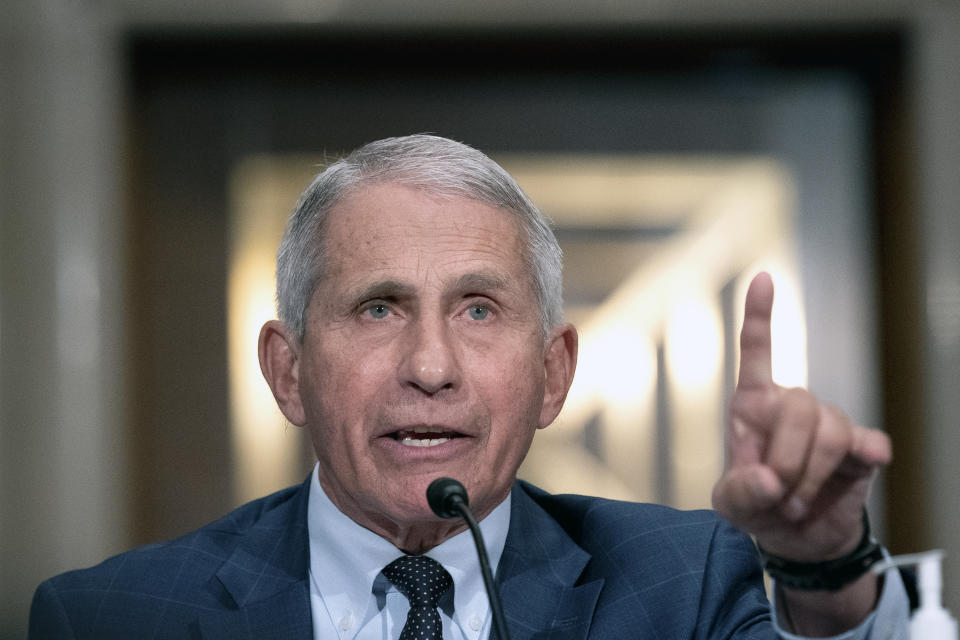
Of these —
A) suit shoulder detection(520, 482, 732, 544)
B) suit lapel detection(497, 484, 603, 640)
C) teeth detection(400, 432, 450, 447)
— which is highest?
teeth detection(400, 432, 450, 447)

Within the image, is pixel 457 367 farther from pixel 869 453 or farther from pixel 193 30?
pixel 193 30

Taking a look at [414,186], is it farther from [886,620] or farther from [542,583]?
[886,620]

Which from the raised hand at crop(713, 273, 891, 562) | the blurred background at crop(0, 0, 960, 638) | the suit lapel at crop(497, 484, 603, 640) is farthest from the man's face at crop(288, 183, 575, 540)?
the blurred background at crop(0, 0, 960, 638)

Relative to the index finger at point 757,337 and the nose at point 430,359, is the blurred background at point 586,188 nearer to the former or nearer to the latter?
the nose at point 430,359

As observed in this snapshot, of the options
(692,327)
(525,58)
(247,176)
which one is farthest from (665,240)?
(247,176)

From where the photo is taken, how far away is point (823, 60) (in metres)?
3.87

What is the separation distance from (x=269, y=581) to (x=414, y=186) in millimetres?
667

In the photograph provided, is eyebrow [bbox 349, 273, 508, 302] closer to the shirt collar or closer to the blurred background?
the shirt collar

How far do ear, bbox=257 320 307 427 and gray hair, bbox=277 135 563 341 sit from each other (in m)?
0.03

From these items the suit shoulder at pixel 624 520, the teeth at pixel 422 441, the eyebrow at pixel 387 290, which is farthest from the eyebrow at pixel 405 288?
the suit shoulder at pixel 624 520

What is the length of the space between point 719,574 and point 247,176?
2764 millimetres

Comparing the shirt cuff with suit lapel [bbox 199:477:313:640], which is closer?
the shirt cuff

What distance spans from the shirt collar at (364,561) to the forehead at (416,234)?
0.40 m

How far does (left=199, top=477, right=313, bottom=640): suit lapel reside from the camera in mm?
1559
